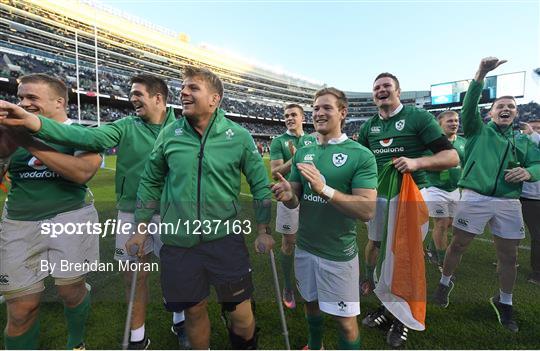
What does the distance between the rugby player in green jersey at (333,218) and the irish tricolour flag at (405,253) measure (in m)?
0.63

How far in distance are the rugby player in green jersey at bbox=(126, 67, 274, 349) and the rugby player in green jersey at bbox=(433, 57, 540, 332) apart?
261 cm

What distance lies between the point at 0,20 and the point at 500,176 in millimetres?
54283

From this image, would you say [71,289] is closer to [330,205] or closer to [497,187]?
[330,205]

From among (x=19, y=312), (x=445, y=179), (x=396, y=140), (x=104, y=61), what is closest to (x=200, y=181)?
(x=19, y=312)

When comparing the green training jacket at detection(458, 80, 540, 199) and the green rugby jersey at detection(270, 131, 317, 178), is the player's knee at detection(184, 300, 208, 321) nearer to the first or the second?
the green rugby jersey at detection(270, 131, 317, 178)

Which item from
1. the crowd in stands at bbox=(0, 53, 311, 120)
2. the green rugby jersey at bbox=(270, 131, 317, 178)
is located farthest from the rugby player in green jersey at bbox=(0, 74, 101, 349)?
the crowd in stands at bbox=(0, 53, 311, 120)

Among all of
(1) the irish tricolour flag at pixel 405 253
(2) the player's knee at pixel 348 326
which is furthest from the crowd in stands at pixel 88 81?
(2) the player's knee at pixel 348 326

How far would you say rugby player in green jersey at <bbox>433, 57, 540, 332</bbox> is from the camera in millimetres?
3205

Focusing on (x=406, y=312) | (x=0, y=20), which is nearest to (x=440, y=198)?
(x=406, y=312)

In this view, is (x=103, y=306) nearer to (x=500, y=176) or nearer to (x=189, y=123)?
(x=189, y=123)

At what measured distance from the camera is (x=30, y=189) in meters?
2.36

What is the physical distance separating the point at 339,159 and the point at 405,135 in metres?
1.25

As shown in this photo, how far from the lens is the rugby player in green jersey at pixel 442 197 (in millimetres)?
4758

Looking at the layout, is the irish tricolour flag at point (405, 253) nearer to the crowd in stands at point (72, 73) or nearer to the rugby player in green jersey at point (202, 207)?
the rugby player in green jersey at point (202, 207)
